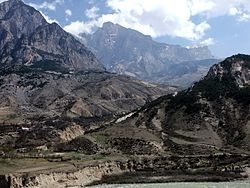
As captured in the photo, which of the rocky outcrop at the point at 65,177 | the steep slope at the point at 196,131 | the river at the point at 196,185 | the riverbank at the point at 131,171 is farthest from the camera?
the steep slope at the point at 196,131

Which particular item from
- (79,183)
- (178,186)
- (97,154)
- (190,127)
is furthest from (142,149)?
(178,186)

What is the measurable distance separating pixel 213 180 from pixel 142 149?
153 feet

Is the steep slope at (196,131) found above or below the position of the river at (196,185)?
above

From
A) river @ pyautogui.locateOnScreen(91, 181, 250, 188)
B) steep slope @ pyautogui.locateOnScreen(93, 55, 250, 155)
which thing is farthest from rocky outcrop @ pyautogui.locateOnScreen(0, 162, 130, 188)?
steep slope @ pyautogui.locateOnScreen(93, 55, 250, 155)

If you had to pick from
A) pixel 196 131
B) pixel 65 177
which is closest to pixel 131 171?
pixel 65 177

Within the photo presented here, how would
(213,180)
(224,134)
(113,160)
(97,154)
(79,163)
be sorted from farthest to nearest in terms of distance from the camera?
(224,134)
(97,154)
(113,160)
(79,163)
(213,180)

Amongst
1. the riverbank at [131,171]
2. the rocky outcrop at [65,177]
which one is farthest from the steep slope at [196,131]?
the rocky outcrop at [65,177]

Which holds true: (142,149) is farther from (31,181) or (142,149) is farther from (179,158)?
(31,181)

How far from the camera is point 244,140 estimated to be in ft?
549

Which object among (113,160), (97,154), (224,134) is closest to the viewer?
(113,160)

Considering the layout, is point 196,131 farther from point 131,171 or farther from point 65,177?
point 65,177

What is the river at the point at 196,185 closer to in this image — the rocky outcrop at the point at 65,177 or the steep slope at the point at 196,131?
the rocky outcrop at the point at 65,177

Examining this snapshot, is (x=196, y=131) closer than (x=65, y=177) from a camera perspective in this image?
No

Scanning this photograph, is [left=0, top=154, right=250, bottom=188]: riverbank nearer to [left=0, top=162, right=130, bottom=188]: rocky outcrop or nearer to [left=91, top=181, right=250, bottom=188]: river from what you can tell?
[left=0, top=162, right=130, bottom=188]: rocky outcrop
